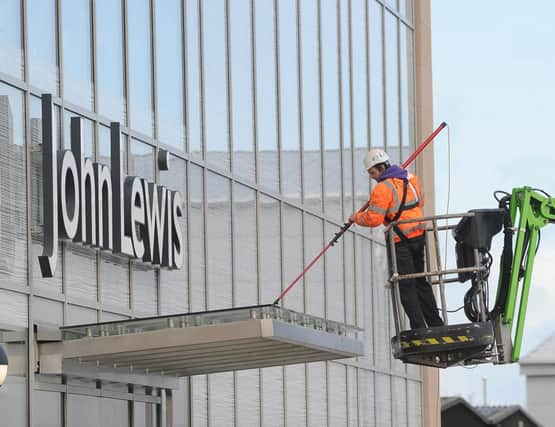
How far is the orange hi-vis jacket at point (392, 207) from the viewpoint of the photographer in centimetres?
1490

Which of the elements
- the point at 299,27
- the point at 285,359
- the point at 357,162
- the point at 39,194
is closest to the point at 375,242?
the point at 357,162

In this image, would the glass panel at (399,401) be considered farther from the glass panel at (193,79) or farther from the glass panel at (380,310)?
the glass panel at (193,79)

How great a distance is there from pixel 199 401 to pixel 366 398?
816 centimetres

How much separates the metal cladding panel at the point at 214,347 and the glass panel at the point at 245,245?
441 cm

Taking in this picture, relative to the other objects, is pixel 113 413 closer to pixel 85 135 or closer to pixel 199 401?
pixel 199 401

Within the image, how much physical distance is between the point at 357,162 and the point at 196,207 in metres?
8.51

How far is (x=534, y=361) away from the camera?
64938mm

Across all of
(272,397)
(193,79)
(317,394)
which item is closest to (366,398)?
(317,394)

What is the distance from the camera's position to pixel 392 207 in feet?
49.2

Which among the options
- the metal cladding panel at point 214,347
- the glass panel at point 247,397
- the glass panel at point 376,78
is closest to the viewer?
the metal cladding panel at point 214,347

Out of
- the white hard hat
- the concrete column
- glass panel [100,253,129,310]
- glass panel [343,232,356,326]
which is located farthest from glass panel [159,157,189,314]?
the concrete column

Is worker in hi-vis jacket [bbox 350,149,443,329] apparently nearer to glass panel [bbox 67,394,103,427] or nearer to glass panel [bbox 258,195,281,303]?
glass panel [bbox 67,394,103,427]

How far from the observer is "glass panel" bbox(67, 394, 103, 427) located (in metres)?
19.0

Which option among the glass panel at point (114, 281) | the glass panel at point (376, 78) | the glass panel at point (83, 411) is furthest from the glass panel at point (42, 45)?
the glass panel at point (376, 78)
